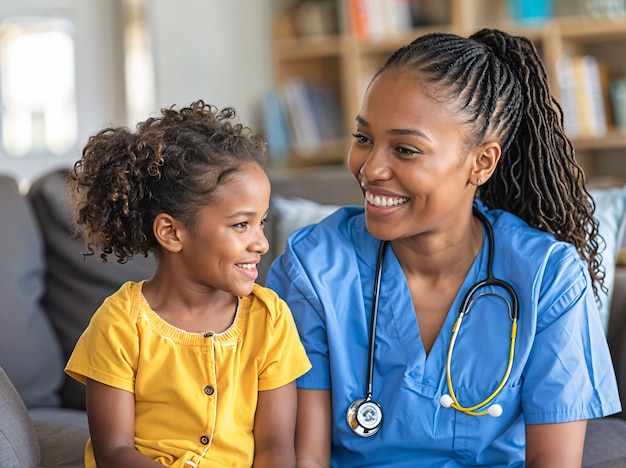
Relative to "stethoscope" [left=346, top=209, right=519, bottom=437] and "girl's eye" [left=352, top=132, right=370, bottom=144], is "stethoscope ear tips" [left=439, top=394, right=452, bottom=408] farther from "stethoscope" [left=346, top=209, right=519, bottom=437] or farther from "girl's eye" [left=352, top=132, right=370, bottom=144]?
"girl's eye" [left=352, top=132, right=370, bottom=144]

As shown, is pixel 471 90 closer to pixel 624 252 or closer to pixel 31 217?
pixel 624 252

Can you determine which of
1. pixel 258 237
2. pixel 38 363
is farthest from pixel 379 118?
pixel 38 363

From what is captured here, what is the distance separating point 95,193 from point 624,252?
4.10 feet

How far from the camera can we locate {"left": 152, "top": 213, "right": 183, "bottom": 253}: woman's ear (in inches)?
56.4

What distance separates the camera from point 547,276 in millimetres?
1526

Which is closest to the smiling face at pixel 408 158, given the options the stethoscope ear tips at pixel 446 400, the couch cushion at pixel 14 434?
the stethoscope ear tips at pixel 446 400

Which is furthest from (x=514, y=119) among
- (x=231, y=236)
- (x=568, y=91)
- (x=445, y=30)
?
(x=445, y=30)

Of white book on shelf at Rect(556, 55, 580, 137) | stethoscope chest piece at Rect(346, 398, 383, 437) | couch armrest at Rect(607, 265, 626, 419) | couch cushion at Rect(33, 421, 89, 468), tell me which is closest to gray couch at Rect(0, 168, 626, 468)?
couch armrest at Rect(607, 265, 626, 419)

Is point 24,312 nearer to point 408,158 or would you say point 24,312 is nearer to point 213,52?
point 408,158

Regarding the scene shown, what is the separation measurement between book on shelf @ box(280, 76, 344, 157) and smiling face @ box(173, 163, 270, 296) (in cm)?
258

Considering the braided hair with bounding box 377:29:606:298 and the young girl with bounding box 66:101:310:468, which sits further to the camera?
the braided hair with bounding box 377:29:606:298

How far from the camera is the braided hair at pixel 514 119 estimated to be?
1531 millimetres

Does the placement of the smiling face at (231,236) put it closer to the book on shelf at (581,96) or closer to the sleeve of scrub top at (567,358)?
the sleeve of scrub top at (567,358)

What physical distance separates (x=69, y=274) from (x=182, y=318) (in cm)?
83
